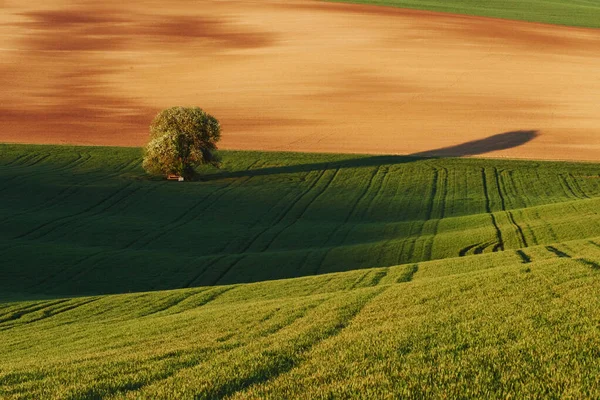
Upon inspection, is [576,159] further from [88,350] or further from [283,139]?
[88,350]

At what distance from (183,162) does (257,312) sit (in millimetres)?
51136

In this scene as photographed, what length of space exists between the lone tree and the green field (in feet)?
7.25

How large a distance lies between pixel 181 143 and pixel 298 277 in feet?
118

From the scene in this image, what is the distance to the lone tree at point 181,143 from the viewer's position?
7200cm

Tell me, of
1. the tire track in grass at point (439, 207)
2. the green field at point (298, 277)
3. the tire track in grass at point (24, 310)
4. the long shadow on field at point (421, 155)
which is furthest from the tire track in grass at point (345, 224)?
the tire track in grass at point (24, 310)

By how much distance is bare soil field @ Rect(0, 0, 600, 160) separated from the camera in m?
88.5

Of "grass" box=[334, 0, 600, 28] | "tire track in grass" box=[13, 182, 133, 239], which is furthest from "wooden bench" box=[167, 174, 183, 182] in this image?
"grass" box=[334, 0, 600, 28]

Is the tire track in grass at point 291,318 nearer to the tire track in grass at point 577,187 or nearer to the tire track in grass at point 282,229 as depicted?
the tire track in grass at point 282,229

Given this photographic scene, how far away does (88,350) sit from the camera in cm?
2088

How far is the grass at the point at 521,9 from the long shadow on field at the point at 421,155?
66403mm

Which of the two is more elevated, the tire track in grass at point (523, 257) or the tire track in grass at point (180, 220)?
the tire track in grass at point (523, 257)

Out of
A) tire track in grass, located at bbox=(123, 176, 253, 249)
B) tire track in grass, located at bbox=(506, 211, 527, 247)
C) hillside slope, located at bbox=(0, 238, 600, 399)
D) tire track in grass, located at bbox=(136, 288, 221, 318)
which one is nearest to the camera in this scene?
hillside slope, located at bbox=(0, 238, 600, 399)

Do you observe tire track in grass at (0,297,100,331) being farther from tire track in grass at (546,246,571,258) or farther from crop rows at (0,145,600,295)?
tire track in grass at (546,246,571,258)

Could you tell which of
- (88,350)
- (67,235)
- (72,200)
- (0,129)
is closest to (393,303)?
(88,350)
